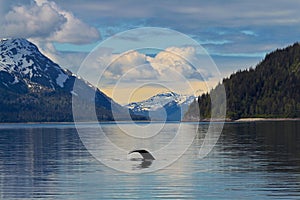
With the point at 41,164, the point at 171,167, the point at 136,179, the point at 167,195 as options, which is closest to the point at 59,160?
the point at 41,164

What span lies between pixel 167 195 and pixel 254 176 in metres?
13.2

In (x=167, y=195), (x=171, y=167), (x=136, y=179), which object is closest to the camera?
(x=167, y=195)

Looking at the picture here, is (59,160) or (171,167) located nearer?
(171,167)

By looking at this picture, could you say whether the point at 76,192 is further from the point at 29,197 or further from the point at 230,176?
the point at 230,176

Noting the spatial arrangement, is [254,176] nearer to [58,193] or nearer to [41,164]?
[58,193]

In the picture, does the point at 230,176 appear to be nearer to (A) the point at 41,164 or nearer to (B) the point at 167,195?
(B) the point at 167,195

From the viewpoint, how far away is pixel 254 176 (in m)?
59.1

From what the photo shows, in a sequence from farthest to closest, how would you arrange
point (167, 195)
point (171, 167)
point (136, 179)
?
point (171, 167), point (136, 179), point (167, 195)

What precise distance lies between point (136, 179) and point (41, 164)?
21.1 m

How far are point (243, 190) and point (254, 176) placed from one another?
363 inches

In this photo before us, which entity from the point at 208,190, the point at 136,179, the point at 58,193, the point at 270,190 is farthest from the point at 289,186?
the point at 58,193

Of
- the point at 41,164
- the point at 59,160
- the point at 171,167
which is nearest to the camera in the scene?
the point at 171,167

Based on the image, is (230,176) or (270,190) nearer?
(270,190)

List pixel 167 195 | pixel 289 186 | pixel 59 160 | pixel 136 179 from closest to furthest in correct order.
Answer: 1. pixel 167 195
2. pixel 289 186
3. pixel 136 179
4. pixel 59 160
